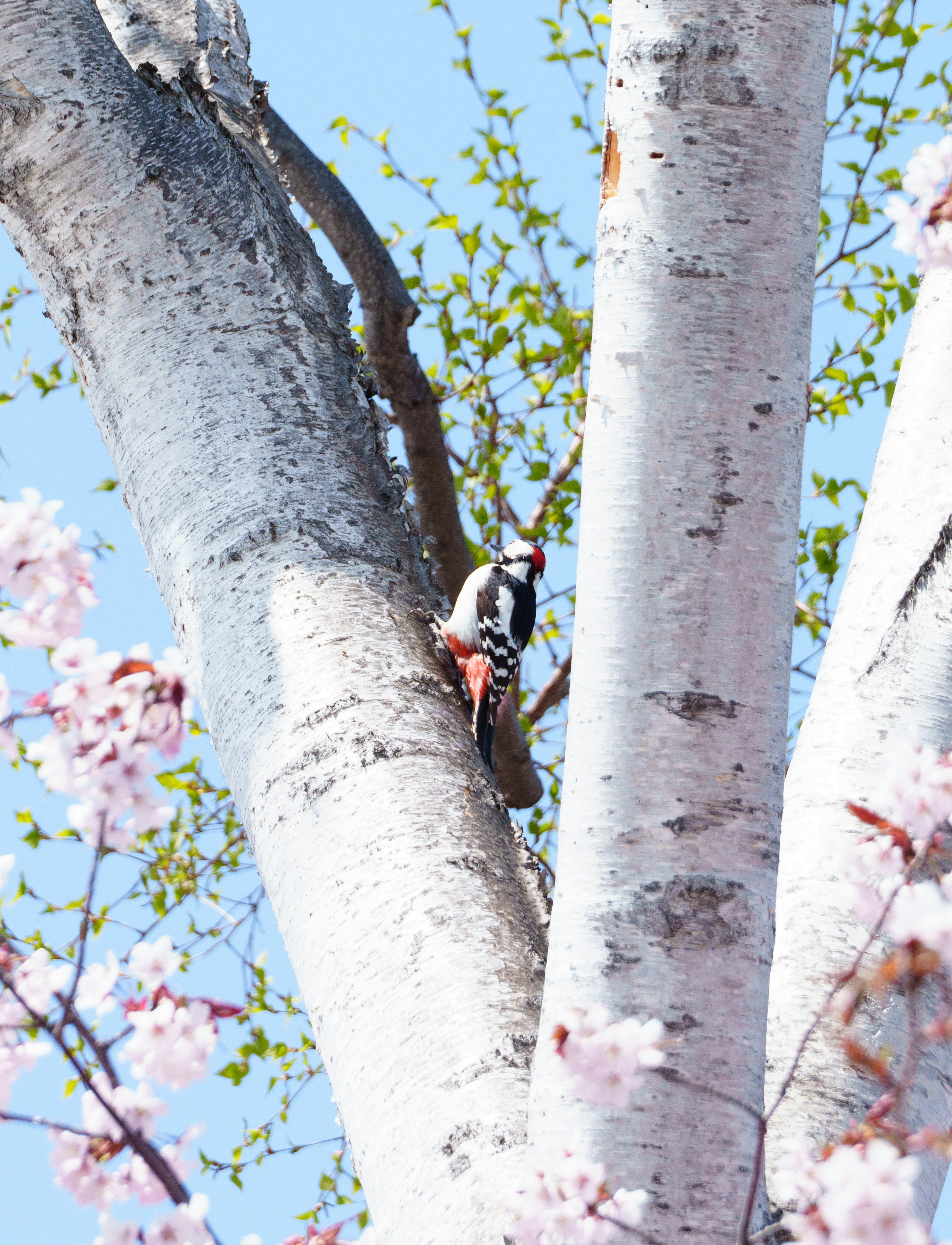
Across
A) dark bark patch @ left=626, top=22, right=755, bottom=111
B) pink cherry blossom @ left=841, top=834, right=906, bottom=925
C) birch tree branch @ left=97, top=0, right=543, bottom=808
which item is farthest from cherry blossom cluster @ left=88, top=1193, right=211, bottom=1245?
birch tree branch @ left=97, top=0, right=543, bottom=808

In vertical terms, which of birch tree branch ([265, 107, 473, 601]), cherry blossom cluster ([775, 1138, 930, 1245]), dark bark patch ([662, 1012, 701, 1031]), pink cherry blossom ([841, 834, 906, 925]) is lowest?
cherry blossom cluster ([775, 1138, 930, 1245])

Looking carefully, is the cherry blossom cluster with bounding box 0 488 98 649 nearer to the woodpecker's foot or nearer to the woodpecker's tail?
the woodpecker's foot

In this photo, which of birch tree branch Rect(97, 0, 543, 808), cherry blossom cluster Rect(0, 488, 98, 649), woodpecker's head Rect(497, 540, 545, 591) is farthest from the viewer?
woodpecker's head Rect(497, 540, 545, 591)

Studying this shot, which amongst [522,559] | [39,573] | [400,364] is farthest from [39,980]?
[522,559]

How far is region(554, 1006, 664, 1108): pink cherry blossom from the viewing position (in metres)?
1.06

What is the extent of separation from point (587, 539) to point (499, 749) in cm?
210

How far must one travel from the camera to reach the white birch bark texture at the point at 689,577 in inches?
46.6

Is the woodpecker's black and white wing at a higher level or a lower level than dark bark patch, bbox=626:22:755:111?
higher

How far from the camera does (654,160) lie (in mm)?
1416

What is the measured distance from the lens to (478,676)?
2.55 m

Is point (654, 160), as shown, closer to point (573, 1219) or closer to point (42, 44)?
point (573, 1219)

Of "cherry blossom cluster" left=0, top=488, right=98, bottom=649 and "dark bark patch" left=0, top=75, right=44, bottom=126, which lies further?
"dark bark patch" left=0, top=75, right=44, bottom=126

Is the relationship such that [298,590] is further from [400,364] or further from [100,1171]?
[400,364]

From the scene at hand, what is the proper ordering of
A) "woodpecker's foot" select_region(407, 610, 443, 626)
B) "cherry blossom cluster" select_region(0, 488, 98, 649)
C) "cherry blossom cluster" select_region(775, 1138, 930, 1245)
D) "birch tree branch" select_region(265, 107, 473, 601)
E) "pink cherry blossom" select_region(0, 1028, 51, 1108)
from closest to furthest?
1. "cherry blossom cluster" select_region(775, 1138, 930, 1245)
2. "pink cherry blossom" select_region(0, 1028, 51, 1108)
3. "cherry blossom cluster" select_region(0, 488, 98, 649)
4. "woodpecker's foot" select_region(407, 610, 443, 626)
5. "birch tree branch" select_region(265, 107, 473, 601)
